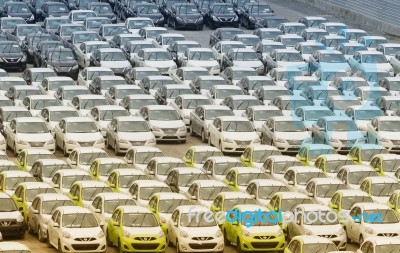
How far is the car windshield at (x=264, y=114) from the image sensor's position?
5516cm

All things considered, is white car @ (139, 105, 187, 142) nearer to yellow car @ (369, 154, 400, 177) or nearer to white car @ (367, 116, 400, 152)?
white car @ (367, 116, 400, 152)

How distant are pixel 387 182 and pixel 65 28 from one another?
28.6 m

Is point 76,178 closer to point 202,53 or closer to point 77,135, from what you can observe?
point 77,135

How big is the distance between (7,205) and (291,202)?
24.0 ft

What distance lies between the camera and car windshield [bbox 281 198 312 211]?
42172mm

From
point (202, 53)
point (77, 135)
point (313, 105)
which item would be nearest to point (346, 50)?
point (202, 53)

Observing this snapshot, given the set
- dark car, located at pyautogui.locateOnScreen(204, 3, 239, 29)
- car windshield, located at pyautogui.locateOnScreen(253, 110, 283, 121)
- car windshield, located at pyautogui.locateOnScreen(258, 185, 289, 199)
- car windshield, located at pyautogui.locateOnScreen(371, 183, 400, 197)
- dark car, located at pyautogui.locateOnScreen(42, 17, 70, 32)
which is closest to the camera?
car windshield, located at pyautogui.locateOnScreen(258, 185, 289, 199)

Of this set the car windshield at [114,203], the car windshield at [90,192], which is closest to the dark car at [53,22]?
the car windshield at [90,192]

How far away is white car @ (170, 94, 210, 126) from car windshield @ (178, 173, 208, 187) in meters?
10.6

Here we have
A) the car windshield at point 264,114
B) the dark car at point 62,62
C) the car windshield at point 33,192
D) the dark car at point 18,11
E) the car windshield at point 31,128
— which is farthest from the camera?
the dark car at point 18,11

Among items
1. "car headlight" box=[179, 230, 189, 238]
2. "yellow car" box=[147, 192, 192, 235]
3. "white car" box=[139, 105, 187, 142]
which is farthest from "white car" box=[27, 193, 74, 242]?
"white car" box=[139, 105, 187, 142]

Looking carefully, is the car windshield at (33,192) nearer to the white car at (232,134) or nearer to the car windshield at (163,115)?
the white car at (232,134)

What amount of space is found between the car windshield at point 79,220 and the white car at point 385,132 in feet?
48.4

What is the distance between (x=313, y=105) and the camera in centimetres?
5706
